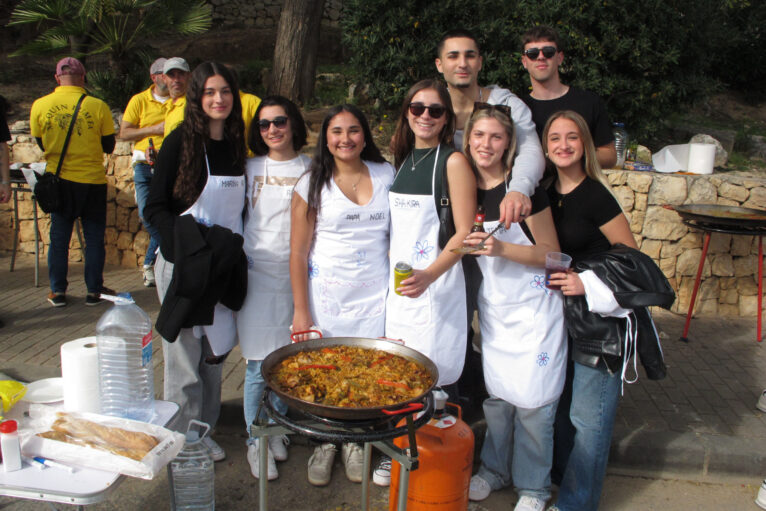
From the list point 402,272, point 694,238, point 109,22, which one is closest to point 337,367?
point 402,272

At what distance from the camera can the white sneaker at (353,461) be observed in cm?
351

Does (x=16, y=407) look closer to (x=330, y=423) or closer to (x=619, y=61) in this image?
(x=330, y=423)

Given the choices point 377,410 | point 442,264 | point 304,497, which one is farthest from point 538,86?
point 304,497

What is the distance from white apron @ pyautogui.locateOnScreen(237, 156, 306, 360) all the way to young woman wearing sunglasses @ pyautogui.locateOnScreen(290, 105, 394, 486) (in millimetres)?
126

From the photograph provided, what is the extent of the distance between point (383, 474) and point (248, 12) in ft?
50.2

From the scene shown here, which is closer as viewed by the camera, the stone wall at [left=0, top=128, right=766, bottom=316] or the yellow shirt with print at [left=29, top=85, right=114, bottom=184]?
the yellow shirt with print at [left=29, top=85, right=114, bottom=184]

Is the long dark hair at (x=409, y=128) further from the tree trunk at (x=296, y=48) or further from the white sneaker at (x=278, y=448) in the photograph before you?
the tree trunk at (x=296, y=48)

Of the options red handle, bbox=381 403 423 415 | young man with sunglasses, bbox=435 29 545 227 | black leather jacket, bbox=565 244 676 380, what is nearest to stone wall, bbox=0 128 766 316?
young man with sunglasses, bbox=435 29 545 227

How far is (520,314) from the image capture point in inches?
120

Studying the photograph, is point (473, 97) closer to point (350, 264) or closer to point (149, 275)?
point (350, 264)

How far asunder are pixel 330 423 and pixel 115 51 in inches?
337

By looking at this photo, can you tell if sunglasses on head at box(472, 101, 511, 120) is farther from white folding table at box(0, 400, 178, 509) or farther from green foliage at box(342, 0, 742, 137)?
green foliage at box(342, 0, 742, 137)

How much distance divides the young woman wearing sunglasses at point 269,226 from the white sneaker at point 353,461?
82 centimetres

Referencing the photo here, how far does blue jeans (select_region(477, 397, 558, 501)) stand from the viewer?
3.10 metres
